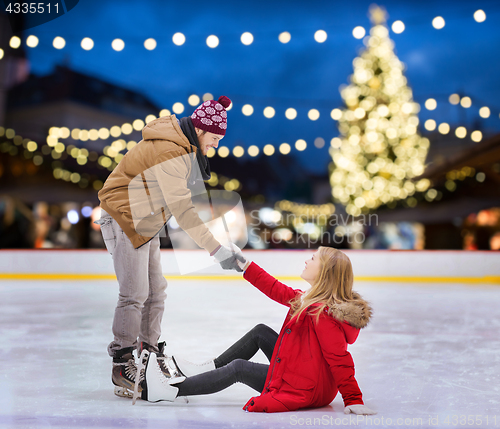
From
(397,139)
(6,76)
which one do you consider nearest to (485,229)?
(397,139)

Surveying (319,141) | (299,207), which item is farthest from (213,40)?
(299,207)

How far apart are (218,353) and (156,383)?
3.22 ft

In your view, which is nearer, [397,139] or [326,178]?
[397,139]

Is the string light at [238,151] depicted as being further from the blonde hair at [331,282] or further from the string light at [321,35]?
the blonde hair at [331,282]

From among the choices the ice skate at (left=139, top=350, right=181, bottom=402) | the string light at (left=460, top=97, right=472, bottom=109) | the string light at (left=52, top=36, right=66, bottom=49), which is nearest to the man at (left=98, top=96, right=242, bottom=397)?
the ice skate at (left=139, top=350, right=181, bottom=402)

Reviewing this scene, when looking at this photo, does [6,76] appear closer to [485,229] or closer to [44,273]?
[44,273]

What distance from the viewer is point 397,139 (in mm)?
14656

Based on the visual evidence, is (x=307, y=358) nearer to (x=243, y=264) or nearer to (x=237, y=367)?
(x=237, y=367)

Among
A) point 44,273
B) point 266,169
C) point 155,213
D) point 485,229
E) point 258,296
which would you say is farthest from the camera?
point 266,169

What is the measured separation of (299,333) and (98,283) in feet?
19.6

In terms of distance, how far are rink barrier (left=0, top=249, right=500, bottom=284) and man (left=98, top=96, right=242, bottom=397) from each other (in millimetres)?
5841

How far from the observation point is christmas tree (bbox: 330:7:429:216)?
14.5 metres

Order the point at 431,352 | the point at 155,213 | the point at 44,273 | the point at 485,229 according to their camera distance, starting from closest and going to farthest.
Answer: the point at 155,213 < the point at 431,352 < the point at 44,273 < the point at 485,229

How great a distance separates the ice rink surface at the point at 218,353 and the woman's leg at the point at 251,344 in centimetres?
15
